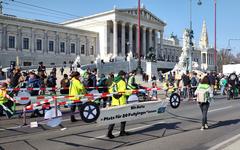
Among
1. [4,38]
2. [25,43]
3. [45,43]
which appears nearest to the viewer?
[4,38]

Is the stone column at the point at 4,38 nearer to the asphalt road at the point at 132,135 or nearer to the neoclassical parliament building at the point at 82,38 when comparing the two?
the neoclassical parliament building at the point at 82,38

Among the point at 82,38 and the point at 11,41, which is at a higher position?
the point at 82,38

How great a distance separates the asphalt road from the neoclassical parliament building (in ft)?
145

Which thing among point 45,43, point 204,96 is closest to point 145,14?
point 45,43

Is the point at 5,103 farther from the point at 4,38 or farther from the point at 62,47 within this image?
the point at 62,47

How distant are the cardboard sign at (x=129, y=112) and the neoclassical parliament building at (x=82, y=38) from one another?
45706 mm

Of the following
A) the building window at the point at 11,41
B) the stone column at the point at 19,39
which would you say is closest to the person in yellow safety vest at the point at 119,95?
Result: the building window at the point at 11,41

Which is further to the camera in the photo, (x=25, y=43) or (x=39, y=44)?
(x=39, y=44)

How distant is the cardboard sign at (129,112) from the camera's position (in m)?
8.41

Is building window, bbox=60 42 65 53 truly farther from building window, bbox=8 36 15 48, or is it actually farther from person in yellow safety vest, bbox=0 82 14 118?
person in yellow safety vest, bbox=0 82 14 118

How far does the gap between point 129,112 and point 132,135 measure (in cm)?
71

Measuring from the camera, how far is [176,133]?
973 centimetres

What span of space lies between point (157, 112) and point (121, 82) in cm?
164

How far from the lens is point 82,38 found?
8144 cm
